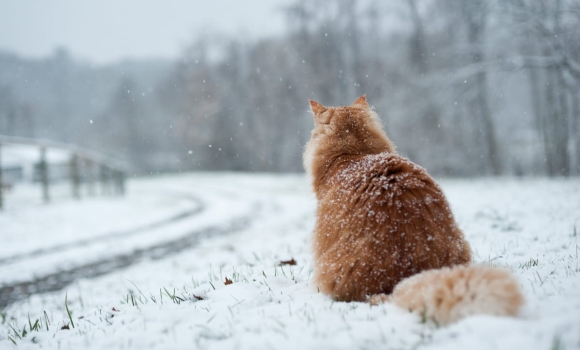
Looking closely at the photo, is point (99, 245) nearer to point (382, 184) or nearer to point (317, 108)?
point (317, 108)

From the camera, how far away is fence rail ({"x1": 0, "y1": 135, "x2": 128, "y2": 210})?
14.6 metres

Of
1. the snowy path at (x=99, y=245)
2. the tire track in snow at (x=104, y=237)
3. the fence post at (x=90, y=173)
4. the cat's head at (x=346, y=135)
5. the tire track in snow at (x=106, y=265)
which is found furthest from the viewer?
the fence post at (x=90, y=173)

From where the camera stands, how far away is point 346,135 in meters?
3.58

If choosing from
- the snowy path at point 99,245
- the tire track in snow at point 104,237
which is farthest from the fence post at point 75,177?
the tire track in snow at point 104,237

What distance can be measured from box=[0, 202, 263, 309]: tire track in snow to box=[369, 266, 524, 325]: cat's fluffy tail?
604 centimetres

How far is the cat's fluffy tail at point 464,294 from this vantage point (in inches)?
72.9

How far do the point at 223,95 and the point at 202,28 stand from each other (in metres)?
7.12

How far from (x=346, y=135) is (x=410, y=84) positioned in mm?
16305

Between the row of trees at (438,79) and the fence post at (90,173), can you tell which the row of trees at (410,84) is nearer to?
the row of trees at (438,79)

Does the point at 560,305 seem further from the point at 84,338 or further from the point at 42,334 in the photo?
the point at 42,334

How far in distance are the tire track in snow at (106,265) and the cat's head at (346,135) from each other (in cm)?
528

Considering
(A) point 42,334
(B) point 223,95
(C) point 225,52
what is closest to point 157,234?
(A) point 42,334

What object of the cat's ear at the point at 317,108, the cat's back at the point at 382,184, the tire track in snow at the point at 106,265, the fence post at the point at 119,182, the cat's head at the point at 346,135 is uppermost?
the cat's ear at the point at 317,108

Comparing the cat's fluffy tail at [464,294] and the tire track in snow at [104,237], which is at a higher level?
the cat's fluffy tail at [464,294]
